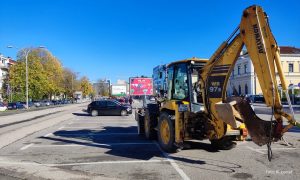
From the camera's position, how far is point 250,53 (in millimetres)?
6918

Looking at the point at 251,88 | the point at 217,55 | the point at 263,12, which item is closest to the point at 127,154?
the point at 217,55

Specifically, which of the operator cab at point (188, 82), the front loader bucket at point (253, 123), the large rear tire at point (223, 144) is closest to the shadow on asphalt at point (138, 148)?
the large rear tire at point (223, 144)

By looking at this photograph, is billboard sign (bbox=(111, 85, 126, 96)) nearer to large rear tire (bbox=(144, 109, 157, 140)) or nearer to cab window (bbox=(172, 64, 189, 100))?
large rear tire (bbox=(144, 109, 157, 140))

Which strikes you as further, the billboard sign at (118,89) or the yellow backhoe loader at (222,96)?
the billboard sign at (118,89)

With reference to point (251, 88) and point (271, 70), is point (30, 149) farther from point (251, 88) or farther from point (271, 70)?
point (251, 88)

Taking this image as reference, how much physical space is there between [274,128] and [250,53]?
154 centimetres

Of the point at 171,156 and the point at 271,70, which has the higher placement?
the point at 271,70

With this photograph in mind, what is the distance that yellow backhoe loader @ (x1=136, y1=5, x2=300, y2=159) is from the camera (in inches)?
257

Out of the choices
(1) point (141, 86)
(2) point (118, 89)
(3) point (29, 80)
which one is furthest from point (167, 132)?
(3) point (29, 80)

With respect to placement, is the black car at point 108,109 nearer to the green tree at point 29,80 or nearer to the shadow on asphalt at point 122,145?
the shadow on asphalt at point 122,145

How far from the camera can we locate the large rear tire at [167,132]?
30.3 feet

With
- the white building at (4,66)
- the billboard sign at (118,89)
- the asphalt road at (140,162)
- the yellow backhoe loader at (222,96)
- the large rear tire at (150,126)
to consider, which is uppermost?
the white building at (4,66)

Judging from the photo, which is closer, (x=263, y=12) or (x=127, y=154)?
(x=263, y=12)

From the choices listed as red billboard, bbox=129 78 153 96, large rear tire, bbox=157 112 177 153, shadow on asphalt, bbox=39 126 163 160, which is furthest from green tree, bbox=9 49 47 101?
large rear tire, bbox=157 112 177 153
